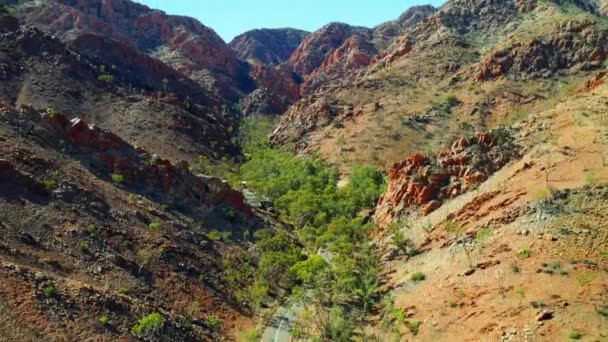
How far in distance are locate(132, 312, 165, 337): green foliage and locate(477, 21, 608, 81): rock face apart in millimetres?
77635

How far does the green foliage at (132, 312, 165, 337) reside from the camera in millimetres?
31719

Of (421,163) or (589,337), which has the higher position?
(421,163)

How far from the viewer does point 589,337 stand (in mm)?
26516

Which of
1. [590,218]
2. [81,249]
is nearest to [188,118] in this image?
[81,249]

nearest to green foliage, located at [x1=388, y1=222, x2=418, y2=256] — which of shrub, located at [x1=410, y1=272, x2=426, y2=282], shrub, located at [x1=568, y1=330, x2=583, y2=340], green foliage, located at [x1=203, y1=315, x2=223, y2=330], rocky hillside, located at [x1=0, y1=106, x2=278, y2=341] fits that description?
shrub, located at [x1=410, y1=272, x2=426, y2=282]

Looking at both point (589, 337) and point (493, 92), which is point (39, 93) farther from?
point (589, 337)

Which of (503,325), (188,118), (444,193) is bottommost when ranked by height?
(503,325)

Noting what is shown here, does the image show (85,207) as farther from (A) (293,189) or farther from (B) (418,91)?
(B) (418,91)

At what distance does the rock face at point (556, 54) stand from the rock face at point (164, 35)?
261 ft

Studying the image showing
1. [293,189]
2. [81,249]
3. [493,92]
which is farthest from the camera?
[493,92]

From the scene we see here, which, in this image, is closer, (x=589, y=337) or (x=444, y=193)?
(x=589, y=337)

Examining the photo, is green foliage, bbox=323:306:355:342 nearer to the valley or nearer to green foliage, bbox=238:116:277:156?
the valley

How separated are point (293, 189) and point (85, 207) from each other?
38164 millimetres

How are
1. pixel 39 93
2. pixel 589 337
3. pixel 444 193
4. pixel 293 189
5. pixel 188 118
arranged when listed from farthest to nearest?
pixel 188 118
pixel 39 93
pixel 293 189
pixel 444 193
pixel 589 337
